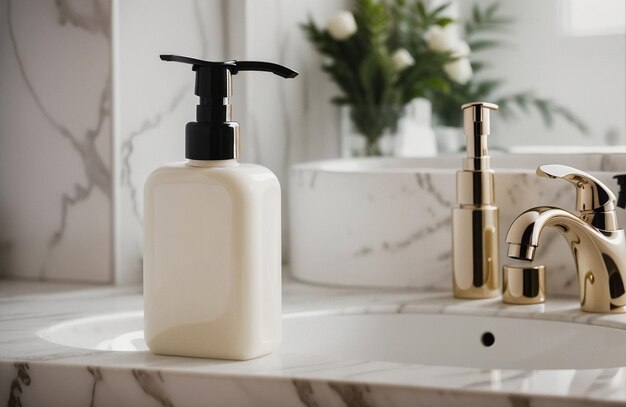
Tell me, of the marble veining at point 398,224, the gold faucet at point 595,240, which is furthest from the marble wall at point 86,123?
the gold faucet at point 595,240

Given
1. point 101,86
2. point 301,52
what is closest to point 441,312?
point 101,86

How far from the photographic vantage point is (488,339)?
85cm

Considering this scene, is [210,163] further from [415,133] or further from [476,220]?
[415,133]

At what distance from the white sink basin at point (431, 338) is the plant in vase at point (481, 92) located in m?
0.61

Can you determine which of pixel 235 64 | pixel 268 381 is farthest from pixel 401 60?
pixel 268 381

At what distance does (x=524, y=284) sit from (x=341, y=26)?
1.89 feet

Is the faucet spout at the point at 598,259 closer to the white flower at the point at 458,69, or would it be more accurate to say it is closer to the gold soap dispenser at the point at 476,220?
the gold soap dispenser at the point at 476,220

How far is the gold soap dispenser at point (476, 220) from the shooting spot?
88cm

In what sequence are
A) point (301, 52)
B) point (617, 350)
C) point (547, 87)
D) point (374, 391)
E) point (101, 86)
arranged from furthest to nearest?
point (547, 87) → point (301, 52) → point (101, 86) → point (617, 350) → point (374, 391)

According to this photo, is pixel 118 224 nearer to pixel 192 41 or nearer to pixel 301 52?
pixel 192 41

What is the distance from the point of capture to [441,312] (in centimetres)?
86

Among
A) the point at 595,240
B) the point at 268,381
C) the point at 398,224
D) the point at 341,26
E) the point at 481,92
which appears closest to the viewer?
the point at 268,381

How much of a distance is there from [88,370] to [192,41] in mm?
561

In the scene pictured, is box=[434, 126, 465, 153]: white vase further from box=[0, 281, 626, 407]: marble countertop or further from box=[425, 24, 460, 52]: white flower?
box=[0, 281, 626, 407]: marble countertop
